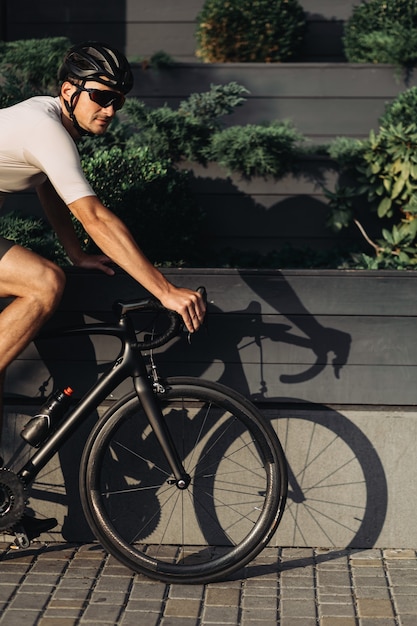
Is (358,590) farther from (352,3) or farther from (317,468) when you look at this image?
(352,3)

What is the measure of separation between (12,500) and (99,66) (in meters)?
1.83

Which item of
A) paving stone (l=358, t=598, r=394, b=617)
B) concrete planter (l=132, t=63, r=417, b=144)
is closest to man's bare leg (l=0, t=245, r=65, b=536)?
paving stone (l=358, t=598, r=394, b=617)

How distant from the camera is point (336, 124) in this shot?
7.93m

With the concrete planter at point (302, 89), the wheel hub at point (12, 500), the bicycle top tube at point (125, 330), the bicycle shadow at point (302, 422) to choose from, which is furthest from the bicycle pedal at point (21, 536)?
the concrete planter at point (302, 89)

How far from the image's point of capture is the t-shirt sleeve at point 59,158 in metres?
4.15

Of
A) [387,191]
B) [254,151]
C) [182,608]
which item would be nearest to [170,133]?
[254,151]

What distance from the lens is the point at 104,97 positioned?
440 centimetres

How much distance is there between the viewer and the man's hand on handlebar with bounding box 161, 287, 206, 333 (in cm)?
425

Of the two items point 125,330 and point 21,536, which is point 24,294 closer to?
point 125,330

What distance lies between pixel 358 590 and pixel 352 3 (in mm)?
6018

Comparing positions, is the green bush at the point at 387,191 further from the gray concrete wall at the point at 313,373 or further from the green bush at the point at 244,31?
the green bush at the point at 244,31

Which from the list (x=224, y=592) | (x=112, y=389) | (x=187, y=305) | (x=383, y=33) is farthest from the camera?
(x=383, y=33)

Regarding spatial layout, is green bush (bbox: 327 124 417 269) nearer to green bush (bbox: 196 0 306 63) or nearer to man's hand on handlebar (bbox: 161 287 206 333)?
man's hand on handlebar (bbox: 161 287 206 333)

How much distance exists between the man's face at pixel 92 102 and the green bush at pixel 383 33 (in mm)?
4122
